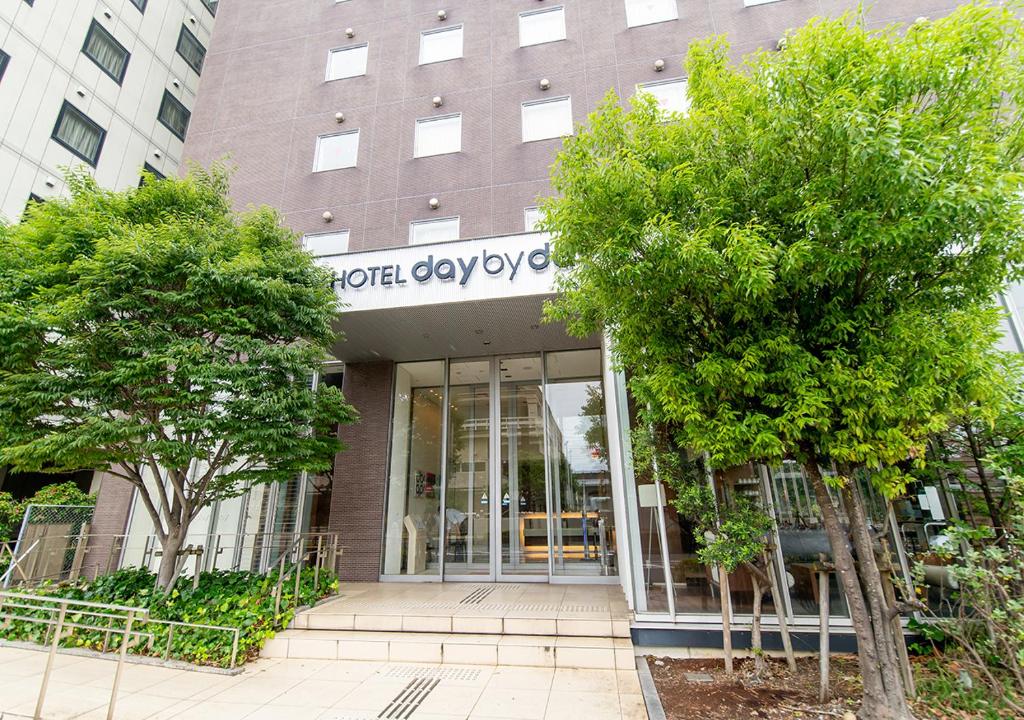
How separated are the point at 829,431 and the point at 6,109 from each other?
18878 millimetres

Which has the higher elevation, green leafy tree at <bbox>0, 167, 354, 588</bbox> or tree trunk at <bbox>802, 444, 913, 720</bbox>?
green leafy tree at <bbox>0, 167, 354, 588</bbox>

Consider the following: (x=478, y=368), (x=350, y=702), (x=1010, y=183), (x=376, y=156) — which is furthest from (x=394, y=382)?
(x=1010, y=183)

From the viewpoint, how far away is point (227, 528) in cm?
943

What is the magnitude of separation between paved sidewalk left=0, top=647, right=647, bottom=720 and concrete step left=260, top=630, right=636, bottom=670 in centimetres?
12

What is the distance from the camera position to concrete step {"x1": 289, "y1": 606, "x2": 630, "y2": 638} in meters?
5.61

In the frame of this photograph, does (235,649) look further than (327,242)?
No

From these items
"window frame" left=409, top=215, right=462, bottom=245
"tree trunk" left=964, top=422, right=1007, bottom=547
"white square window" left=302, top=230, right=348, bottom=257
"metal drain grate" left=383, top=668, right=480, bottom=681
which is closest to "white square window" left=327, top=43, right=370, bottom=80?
"white square window" left=302, top=230, right=348, bottom=257

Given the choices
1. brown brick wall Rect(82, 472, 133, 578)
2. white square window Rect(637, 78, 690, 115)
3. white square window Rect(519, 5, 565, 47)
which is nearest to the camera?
brown brick wall Rect(82, 472, 133, 578)

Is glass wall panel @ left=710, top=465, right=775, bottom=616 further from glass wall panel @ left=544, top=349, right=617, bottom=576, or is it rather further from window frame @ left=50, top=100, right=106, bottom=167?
window frame @ left=50, top=100, right=106, bottom=167

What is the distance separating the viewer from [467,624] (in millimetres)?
5902

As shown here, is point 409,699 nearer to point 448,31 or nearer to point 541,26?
point 541,26

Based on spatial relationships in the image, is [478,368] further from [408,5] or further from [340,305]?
[408,5]

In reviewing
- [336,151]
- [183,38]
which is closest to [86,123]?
[183,38]

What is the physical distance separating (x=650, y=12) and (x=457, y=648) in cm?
1375
